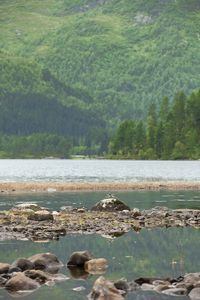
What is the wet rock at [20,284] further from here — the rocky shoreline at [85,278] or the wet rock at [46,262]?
the wet rock at [46,262]

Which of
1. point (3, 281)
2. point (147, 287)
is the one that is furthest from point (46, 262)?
point (147, 287)

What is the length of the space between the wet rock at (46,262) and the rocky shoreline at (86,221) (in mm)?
9826

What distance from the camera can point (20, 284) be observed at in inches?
1264

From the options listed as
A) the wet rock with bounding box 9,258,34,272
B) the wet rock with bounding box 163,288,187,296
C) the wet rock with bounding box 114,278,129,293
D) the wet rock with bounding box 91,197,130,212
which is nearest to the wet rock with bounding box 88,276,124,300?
the wet rock with bounding box 114,278,129,293

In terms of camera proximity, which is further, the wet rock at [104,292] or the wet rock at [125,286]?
the wet rock at [125,286]

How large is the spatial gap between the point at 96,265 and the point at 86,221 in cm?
2108

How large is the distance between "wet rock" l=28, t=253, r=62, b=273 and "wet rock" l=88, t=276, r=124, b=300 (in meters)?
5.87

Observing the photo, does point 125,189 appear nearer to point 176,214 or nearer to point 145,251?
point 176,214

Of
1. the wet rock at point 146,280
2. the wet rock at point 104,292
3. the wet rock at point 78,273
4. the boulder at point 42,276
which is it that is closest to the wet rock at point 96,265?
the wet rock at point 78,273

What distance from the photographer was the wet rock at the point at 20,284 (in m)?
32.0

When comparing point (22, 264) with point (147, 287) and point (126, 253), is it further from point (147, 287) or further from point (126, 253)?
point (126, 253)

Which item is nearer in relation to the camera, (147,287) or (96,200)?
(147,287)

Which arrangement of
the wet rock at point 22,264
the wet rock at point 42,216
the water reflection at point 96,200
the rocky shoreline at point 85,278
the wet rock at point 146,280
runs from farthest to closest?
the water reflection at point 96,200 → the wet rock at point 42,216 → the wet rock at point 22,264 → the wet rock at point 146,280 → the rocky shoreline at point 85,278

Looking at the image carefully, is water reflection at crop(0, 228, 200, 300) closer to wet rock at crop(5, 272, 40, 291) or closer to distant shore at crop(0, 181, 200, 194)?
wet rock at crop(5, 272, 40, 291)
